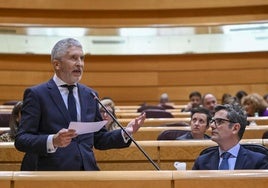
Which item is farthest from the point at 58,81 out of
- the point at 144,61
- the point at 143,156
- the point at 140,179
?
the point at 144,61

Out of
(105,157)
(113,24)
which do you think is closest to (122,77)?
(113,24)

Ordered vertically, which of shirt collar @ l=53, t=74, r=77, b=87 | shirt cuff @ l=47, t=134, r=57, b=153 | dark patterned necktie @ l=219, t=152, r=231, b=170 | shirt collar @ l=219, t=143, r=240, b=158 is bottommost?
dark patterned necktie @ l=219, t=152, r=231, b=170

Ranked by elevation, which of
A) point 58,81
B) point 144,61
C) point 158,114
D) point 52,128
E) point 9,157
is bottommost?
point 9,157

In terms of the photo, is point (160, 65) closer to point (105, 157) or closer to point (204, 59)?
point (204, 59)

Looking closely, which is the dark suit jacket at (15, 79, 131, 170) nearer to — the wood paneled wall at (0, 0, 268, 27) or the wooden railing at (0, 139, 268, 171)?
the wooden railing at (0, 139, 268, 171)

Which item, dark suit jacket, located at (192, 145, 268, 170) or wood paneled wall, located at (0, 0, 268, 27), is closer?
dark suit jacket, located at (192, 145, 268, 170)

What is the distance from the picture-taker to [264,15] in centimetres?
1073

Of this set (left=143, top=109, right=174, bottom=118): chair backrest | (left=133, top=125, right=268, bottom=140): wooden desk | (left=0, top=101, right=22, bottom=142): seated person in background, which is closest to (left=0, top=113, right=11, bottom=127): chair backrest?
(left=0, top=101, right=22, bottom=142): seated person in background

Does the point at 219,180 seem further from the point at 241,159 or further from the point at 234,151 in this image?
the point at 234,151

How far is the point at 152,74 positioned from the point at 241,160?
8.10 metres

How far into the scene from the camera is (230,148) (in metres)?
3.06

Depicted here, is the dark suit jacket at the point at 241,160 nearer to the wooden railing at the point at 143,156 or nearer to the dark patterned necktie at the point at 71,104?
the wooden railing at the point at 143,156

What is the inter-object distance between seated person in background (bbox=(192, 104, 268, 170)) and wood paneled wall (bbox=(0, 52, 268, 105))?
758 cm

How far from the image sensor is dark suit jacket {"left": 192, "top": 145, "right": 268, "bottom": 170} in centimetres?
280
